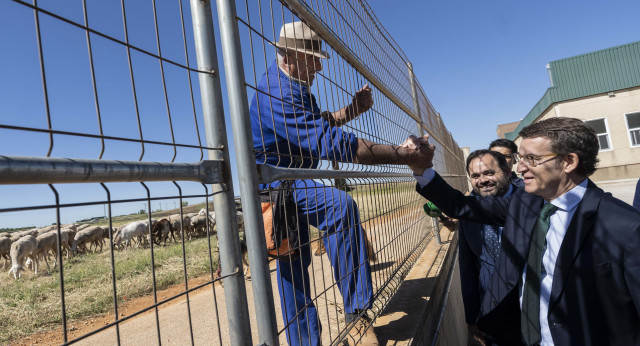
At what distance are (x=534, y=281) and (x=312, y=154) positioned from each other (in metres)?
1.26

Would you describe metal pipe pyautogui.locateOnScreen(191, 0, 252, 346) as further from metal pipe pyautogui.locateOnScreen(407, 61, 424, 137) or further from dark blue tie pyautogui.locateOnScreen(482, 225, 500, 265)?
metal pipe pyautogui.locateOnScreen(407, 61, 424, 137)

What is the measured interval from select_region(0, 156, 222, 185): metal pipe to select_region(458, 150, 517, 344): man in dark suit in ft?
7.39

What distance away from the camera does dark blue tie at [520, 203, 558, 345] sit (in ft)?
6.04

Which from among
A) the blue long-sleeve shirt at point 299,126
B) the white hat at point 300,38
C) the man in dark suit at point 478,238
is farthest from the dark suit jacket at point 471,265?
the white hat at point 300,38

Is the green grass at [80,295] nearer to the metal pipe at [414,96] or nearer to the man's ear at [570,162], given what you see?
the metal pipe at [414,96]

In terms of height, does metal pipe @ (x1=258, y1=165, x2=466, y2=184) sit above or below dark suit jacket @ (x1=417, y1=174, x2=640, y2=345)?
above

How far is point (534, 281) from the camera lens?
1.86 m

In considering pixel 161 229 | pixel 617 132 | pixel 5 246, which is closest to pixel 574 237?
pixel 5 246

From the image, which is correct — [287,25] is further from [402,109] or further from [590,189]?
[402,109]

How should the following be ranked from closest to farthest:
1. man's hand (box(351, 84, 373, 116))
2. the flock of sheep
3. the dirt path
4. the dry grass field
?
1. man's hand (box(351, 84, 373, 116))
2. the dry grass field
3. the dirt path
4. the flock of sheep

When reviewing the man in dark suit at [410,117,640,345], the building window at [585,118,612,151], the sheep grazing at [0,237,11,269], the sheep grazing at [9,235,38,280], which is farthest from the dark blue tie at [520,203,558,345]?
the building window at [585,118,612,151]

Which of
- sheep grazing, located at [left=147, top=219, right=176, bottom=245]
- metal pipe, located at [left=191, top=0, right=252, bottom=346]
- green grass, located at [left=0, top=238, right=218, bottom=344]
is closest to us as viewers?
metal pipe, located at [left=191, top=0, right=252, bottom=346]

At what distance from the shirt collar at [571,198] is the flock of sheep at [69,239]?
869cm

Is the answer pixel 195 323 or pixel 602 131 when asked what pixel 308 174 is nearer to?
pixel 195 323
